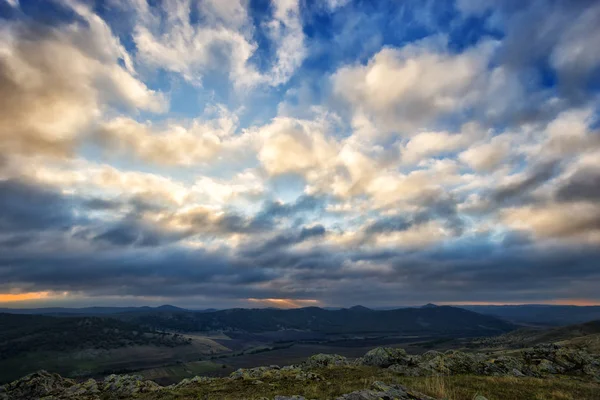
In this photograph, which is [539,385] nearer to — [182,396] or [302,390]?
[302,390]

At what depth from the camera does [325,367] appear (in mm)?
37031

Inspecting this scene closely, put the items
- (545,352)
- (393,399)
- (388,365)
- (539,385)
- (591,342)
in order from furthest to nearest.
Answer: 1. (591,342)
2. (545,352)
3. (388,365)
4. (539,385)
5. (393,399)

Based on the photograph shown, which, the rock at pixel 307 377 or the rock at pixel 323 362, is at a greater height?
the rock at pixel 307 377

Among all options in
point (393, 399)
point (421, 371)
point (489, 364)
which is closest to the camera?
point (393, 399)

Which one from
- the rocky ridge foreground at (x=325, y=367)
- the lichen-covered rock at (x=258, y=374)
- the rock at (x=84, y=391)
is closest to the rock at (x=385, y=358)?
the rocky ridge foreground at (x=325, y=367)

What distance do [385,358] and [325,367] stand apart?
9158 mm

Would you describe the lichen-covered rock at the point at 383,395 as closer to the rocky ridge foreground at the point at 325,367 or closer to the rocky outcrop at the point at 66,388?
the rocky ridge foreground at the point at 325,367

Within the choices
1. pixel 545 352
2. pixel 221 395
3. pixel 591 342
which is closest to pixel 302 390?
pixel 221 395

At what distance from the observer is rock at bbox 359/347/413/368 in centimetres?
4072

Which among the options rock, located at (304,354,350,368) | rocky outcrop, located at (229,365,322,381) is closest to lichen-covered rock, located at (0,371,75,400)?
rocky outcrop, located at (229,365,322,381)

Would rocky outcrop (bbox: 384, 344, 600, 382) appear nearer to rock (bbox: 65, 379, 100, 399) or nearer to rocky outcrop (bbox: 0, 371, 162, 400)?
rocky outcrop (bbox: 0, 371, 162, 400)

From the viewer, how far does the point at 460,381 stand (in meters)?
27.3

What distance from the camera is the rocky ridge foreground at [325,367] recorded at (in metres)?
30.3

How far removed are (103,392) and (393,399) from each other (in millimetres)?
27527
